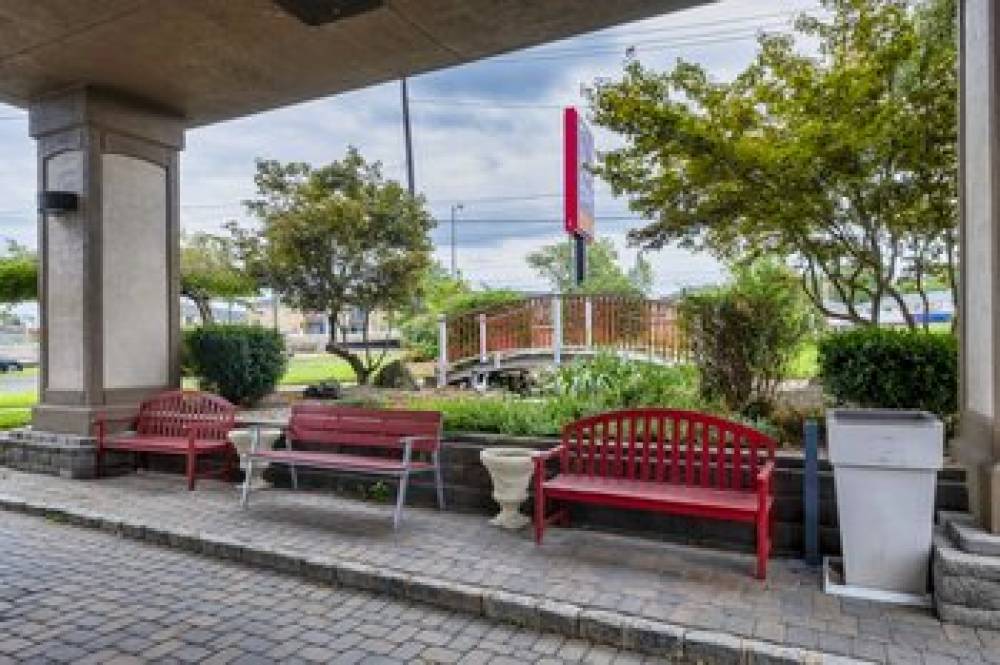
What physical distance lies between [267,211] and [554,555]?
22.2 ft

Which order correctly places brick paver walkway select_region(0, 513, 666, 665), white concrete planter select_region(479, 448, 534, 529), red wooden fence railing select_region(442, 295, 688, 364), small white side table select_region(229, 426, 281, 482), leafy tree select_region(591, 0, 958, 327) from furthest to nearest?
red wooden fence railing select_region(442, 295, 688, 364) → small white side table select_region(229, 426, 281, 482) → leafy tree select_region(591, 0, 958, 327) → white concrete planter select_region(479, 448, 534, 529) → brick paver walkway select_region(0, 513, 666, 665)

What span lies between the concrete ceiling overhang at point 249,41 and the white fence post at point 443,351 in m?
5.03

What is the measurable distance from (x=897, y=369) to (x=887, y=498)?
4.66 ft

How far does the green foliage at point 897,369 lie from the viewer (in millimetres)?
4497

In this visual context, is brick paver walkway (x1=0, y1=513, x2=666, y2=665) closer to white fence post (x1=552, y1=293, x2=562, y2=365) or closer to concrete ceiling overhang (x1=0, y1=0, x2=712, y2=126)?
concrete ceiling overhang (x1=0, y1=0, x2=712, y2=126)

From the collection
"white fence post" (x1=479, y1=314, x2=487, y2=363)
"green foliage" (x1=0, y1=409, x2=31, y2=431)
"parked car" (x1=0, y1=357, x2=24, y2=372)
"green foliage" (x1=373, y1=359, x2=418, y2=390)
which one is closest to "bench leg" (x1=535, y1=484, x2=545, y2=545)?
"green foliage" (x1=373, y1=359, x2=418, y2=390)

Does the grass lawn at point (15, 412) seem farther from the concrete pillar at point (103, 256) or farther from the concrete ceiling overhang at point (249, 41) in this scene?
the concrete ceiling overhang at point (249, 41)

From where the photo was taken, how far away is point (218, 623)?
3387mm

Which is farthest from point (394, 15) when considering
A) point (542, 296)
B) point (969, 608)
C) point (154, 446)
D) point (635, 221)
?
point (542, 296)

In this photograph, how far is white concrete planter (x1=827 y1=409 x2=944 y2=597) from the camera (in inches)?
136

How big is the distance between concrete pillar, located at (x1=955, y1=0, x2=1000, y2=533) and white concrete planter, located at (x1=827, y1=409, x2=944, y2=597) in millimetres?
248

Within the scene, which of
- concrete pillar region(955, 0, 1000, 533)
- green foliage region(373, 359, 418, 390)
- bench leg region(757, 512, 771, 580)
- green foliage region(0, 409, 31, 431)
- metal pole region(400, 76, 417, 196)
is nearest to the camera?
concrete pillar region(955, 0, 1000, 533)

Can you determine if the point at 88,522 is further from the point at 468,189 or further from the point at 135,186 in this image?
the point at 468,189

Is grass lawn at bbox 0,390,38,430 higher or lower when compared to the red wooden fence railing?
lower
